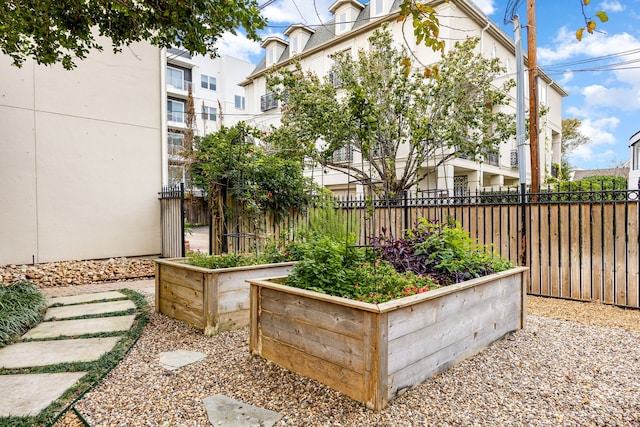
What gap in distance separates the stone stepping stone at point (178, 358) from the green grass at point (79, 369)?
329 millimetres

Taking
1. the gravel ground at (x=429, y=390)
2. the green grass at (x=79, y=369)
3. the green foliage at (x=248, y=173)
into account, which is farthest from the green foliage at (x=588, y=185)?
the green grass at (x=79, y=369)

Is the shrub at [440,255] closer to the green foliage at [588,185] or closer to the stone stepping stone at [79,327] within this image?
the green foliage at [588,185]

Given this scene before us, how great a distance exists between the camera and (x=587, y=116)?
22.0 meters

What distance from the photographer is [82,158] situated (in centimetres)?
635

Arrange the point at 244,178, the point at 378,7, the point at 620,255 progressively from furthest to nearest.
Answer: the point at 378,7, the point at 244,178, the point at 620,255

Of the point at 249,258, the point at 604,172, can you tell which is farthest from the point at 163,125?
the point at 604,172

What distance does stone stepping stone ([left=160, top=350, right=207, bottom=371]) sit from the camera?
2607mm

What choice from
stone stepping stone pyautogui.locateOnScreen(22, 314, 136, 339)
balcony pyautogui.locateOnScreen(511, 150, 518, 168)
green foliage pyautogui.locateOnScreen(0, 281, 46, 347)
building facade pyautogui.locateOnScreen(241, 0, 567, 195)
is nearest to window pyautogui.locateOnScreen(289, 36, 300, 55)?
building facade pyautogui.locateOnScreen(241, 0, 567, 195)

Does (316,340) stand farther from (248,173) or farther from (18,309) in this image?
(248,173)

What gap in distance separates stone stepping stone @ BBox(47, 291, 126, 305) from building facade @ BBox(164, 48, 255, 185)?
16594 mm

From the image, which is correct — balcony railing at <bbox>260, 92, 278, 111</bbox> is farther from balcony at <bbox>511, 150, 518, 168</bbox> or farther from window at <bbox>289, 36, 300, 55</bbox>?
balcony at <bbox>511, 150, 518, 168</bbox>

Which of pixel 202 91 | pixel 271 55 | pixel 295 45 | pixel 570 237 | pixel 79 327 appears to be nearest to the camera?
pixel 79 327

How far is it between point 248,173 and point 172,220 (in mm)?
2421

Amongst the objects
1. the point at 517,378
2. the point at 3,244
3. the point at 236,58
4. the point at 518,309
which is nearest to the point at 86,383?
the point at 517,378
